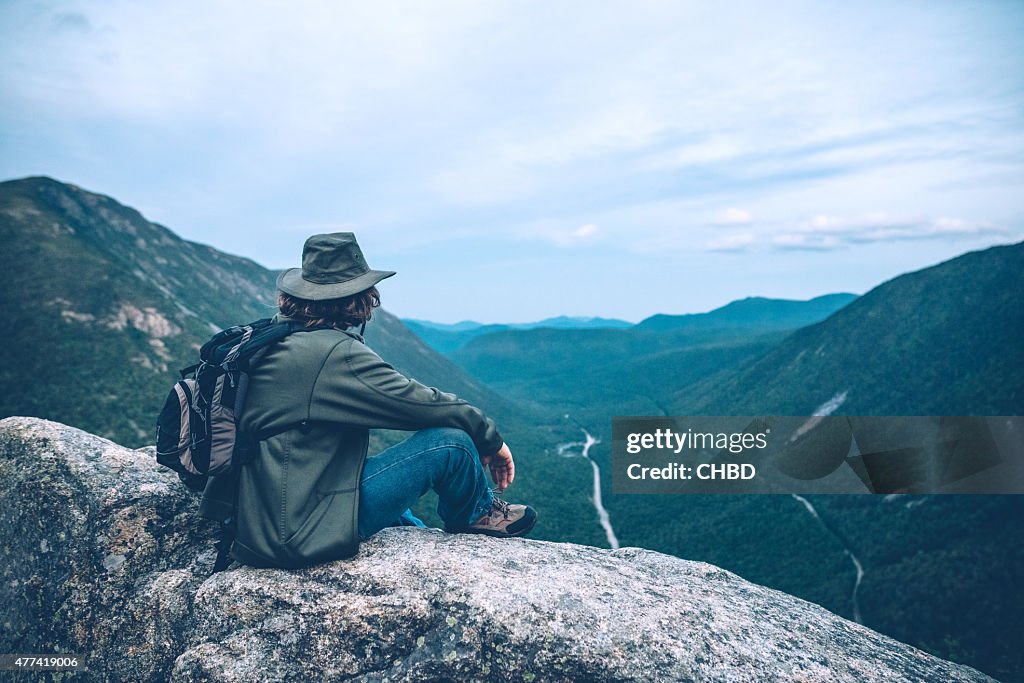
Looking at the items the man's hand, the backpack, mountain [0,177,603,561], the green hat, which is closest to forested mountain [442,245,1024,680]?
mountain [0,177,603,561]

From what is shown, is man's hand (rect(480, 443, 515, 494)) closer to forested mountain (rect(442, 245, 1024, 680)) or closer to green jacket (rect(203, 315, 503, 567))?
green jacket (rect(203, 315, 503, 567))

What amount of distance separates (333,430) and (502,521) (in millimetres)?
3249

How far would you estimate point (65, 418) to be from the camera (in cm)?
4722

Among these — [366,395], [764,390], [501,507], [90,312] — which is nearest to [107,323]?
[90,312]

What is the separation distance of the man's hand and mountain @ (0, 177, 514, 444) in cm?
5086

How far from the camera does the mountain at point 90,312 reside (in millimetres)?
50159

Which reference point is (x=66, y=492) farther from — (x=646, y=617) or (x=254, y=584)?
(x=646, y=617)

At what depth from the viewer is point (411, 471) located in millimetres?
6410

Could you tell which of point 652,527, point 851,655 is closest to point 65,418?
point 851,655

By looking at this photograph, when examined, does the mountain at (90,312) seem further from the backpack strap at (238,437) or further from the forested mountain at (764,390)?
the backpack strap at (238,437)

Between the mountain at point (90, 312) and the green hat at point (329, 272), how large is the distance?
50967 mm

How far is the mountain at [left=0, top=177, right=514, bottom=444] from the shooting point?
Answer: 50159 millimetres

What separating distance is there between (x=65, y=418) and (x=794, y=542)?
83.4 metres
